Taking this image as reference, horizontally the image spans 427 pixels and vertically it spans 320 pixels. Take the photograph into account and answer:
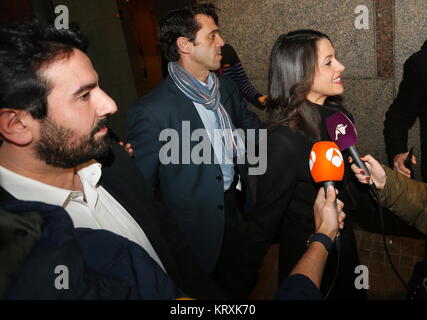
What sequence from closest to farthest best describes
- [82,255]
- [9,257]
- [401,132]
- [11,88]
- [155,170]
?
[9,257], [82,255], [11,88], [155,170], [401,132]

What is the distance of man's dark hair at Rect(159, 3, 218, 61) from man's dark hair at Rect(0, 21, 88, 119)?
1.56m

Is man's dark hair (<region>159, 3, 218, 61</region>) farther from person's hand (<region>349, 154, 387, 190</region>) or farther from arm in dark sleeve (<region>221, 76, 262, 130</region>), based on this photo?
person's hand (<region>349, 154, 387, 190</region>)

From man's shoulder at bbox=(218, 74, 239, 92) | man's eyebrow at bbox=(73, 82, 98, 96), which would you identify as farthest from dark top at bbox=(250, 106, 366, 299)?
man's shoulder at bbox=(218, 74, 239, 92)

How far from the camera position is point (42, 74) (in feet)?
4.12

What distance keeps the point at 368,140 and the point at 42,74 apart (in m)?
3.26

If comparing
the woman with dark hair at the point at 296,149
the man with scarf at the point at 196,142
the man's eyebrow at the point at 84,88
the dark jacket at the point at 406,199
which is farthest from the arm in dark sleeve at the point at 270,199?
the man's eyebrow at the point at 84,88

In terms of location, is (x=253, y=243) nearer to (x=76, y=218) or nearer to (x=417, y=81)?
(x=76, y=218)

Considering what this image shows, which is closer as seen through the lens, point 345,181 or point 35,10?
point 345,181

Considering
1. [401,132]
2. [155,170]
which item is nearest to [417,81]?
[401,132]

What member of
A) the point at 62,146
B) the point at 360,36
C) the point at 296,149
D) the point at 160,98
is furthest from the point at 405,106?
the point at 62,146

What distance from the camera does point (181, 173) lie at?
7.88ft

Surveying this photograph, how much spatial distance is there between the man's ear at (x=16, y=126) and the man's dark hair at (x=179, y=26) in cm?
176

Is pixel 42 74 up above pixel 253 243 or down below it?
above

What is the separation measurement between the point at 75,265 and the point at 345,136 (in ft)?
4.93
